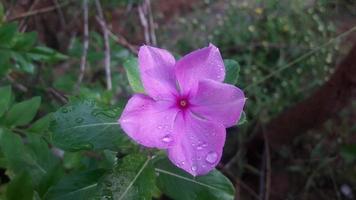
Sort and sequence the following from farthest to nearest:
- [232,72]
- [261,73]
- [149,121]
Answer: [261,73] → [232,72] → [149,121]

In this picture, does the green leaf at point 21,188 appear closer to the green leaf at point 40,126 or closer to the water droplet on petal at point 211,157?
the green leaf at point 40,126

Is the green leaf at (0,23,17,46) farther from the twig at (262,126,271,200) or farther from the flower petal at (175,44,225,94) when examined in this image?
the twig at (262,126,271,200)

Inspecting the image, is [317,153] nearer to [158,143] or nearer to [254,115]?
[254,115]

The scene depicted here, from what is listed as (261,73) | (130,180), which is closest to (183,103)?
(130,180)

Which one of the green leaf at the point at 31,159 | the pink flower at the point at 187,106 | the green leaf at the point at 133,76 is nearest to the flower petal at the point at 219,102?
the pink flower at the point at 187,106

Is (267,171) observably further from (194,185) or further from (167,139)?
(167,139)

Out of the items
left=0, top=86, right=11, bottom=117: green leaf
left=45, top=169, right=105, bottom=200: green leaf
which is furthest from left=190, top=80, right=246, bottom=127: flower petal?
left=0, top=86, right=11, bottom=117: green leaf
